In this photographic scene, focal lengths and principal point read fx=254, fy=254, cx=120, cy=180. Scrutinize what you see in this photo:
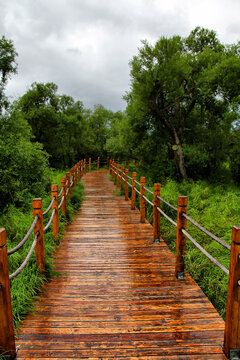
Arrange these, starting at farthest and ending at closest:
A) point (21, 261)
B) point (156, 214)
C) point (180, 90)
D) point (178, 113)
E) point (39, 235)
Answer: point (178, 113), point (180, 90), point (156, 214), point (21, 261), point (39, 235)

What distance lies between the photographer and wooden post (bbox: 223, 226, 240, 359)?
2053 millimetres

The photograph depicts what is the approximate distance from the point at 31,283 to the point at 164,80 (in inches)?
488

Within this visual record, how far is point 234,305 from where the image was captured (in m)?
2.09

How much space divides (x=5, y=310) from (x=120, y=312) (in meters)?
1.23

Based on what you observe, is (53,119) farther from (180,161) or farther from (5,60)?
(180,161)

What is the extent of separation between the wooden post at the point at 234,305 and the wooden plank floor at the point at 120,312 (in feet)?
0.42

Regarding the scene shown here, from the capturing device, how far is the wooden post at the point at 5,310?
209cm

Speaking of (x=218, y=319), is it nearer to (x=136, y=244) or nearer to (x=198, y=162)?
(x=136, y=244)

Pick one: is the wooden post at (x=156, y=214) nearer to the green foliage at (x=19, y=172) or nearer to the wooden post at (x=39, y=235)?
the wooden post at (x=39, y=235)

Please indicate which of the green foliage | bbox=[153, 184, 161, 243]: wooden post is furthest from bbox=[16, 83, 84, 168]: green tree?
bbox=[153, 184, 161, 243]: wooden post

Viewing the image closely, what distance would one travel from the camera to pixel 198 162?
15328 millimetres

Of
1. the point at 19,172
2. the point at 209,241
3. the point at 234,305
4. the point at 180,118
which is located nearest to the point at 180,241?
the point at 234,305

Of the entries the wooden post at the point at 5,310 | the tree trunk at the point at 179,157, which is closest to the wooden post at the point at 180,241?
the wooden post at the point at 5,310

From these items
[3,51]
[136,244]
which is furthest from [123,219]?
[3,51]
